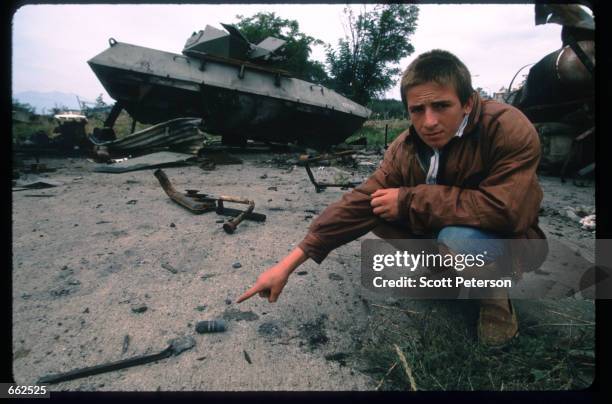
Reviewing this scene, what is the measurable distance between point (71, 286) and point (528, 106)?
8.33 metres

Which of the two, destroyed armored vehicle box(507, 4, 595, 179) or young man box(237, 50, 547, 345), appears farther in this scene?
destroyed armored vehicle box(507, 4, 595, 179)

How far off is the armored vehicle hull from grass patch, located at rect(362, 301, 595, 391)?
7.76 m

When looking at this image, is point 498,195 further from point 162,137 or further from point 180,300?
point 162,137

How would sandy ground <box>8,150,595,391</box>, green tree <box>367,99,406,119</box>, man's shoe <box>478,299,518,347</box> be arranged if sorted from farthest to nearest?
green tree <box>367,99,406,119</box> → man's shoe <box>478,299,518,347</box> → sandy ground <box>8,150,595,391</box>

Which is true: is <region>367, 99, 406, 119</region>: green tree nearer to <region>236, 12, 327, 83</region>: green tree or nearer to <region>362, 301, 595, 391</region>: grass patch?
<region>236, 12, 327, 83</region>: green tree

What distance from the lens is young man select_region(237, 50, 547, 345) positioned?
148 cm

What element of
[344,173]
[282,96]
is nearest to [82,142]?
[282,96]

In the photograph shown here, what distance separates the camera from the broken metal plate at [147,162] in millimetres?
6508

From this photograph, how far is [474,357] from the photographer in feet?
4.93

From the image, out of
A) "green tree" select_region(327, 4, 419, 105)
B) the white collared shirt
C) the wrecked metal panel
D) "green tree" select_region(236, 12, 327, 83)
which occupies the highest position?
"green tree" select_region(236, 12, 327, 83)

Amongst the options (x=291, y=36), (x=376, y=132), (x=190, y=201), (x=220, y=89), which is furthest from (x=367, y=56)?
(x=291, y=36)

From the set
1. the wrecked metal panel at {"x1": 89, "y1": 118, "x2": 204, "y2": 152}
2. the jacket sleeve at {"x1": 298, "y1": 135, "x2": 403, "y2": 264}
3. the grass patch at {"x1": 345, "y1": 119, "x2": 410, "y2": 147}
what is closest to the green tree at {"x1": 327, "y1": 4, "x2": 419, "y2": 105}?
the grass patch at {"x1": 345, "y1": 119, "x2": 410, "y2": 147}

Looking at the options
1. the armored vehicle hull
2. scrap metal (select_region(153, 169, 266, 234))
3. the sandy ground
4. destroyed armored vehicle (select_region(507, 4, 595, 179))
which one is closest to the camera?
→ the sandy ground

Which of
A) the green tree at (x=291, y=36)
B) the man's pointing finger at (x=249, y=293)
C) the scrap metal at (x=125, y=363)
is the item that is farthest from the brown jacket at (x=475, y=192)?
the green tree at (x=291, y=36)
